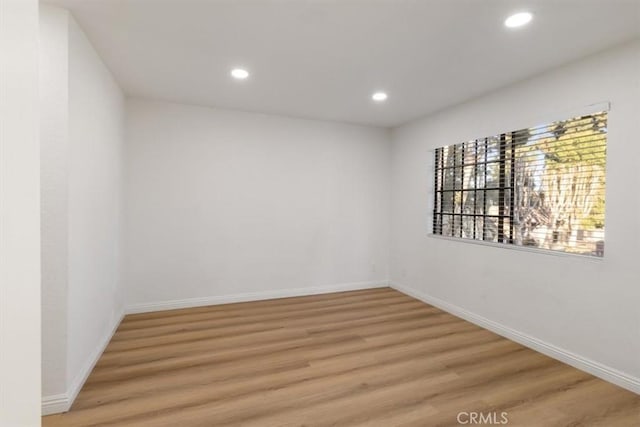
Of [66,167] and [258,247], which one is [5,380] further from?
[258,247]

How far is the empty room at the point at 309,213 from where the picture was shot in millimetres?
1948

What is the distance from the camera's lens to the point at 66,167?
1.99 meters

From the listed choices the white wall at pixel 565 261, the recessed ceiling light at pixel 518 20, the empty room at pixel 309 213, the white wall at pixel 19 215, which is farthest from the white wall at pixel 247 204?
the white wall at pixel 19 215

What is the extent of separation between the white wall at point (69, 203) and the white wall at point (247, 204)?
1101mm

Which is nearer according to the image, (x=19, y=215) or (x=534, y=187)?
(x=19, y=215)

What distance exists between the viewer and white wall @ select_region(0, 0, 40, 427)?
635 millimetres

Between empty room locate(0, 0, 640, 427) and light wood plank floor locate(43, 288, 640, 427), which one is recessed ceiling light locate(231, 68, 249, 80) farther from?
light wood plank floor locate(43, 288, 640, 427)

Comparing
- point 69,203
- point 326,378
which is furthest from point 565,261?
point 69,203

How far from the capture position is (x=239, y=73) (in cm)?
295

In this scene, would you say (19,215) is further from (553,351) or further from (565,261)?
(553,351)

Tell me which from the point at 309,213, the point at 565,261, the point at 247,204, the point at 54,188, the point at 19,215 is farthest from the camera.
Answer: the point at 309,213

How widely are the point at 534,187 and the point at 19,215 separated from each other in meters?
3.61

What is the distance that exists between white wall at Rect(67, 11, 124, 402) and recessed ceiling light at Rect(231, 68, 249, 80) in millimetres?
1097

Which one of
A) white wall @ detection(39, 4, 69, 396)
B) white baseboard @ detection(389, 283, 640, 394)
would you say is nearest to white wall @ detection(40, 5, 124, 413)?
white wall @ detection(39, 4, 69, 396)
